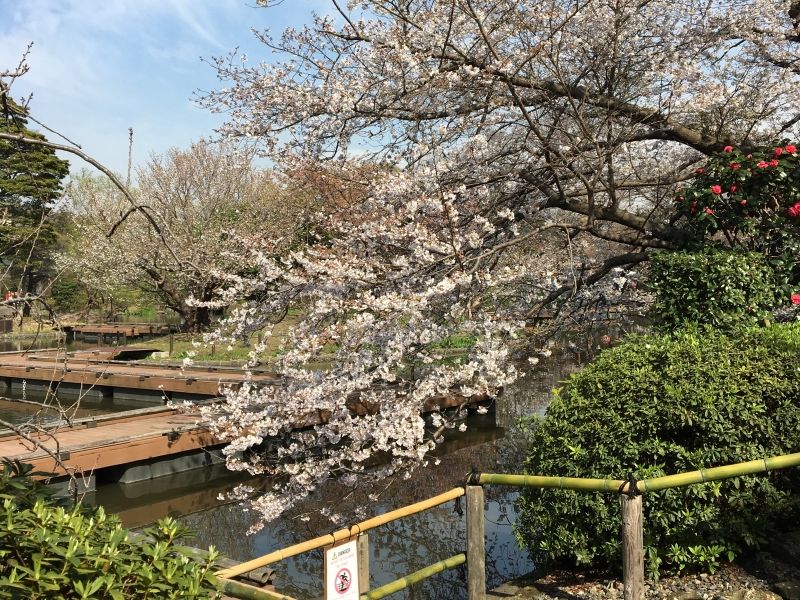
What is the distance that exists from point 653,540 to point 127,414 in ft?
36.0

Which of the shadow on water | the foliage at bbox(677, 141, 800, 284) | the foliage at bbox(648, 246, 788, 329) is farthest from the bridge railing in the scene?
the foliage at bbox(677, 141, 800, 284)

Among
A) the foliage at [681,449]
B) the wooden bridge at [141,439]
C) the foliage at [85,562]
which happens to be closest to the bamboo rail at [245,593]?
the foliage at [85,562]

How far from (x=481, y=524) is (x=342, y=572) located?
1.23 metres

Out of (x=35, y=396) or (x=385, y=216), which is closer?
(x=385, y=216)

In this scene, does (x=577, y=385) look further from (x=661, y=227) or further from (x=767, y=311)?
(x=661, y=227)

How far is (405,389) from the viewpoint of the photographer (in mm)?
6984

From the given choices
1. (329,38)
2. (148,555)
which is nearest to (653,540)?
(148,555)

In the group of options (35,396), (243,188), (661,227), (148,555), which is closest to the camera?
→ (148,555)

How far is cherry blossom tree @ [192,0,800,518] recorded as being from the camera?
6.53 metres

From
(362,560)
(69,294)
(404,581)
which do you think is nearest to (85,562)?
(362,560)

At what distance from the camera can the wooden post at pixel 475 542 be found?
12.9 feet

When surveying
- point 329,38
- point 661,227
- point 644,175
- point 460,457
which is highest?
point 329,38

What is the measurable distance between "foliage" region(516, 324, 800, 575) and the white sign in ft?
6.48

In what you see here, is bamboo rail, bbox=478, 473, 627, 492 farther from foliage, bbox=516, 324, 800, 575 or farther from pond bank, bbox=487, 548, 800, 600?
pond bank, bbox=487, 548, 800, 600
